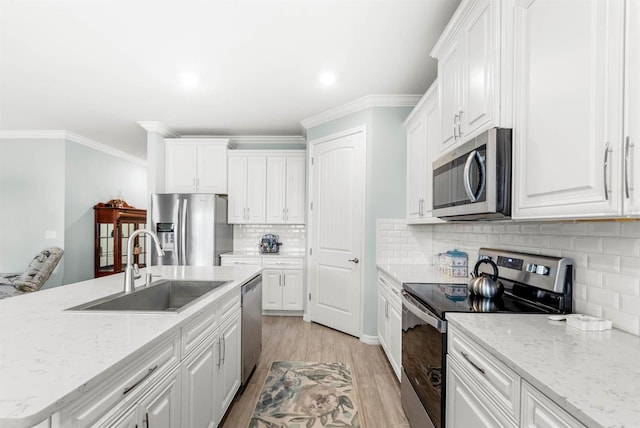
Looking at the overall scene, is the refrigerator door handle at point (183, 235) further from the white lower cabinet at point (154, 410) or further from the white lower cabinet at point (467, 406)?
the white lower cabinet at point (467, 406)

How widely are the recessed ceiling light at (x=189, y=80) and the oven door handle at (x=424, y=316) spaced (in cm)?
264

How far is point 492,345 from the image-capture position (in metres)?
1.04

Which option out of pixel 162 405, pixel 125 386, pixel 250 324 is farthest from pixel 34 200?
pixel 125 386

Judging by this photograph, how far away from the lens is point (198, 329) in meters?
1.55

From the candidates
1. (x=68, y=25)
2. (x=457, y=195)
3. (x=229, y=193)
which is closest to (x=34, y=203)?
(x=229, y=193)

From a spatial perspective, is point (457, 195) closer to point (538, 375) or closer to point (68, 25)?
point (538, 375)

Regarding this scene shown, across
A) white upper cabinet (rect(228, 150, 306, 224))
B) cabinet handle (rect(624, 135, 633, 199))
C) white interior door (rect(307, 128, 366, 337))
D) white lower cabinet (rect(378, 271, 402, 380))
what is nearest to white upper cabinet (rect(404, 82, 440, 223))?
white interior door (rect(307, 128, 366, 337))

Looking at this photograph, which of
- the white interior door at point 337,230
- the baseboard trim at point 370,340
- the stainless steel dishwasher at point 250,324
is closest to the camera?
the stainless steel dishwasher at point 250,324

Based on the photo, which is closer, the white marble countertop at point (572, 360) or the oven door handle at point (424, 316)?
the white marble countertop at point (572, 360)

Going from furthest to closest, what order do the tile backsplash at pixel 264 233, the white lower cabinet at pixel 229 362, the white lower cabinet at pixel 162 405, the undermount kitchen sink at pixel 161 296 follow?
the tile backsplash at pixel 264 233
the white lower cabinet at pixel 229 362
the undermount kitchen sink at pixel 161 296
the white lower cabinet at pixel 162 405

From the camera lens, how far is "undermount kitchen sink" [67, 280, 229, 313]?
1683 millimetres

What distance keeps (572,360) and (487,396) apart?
0.98 ft

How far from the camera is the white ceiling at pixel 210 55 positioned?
6.72 feet

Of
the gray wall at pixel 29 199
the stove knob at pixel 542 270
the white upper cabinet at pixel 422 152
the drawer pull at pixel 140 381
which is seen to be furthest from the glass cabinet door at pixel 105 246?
the stove knob at pixel 542 270
